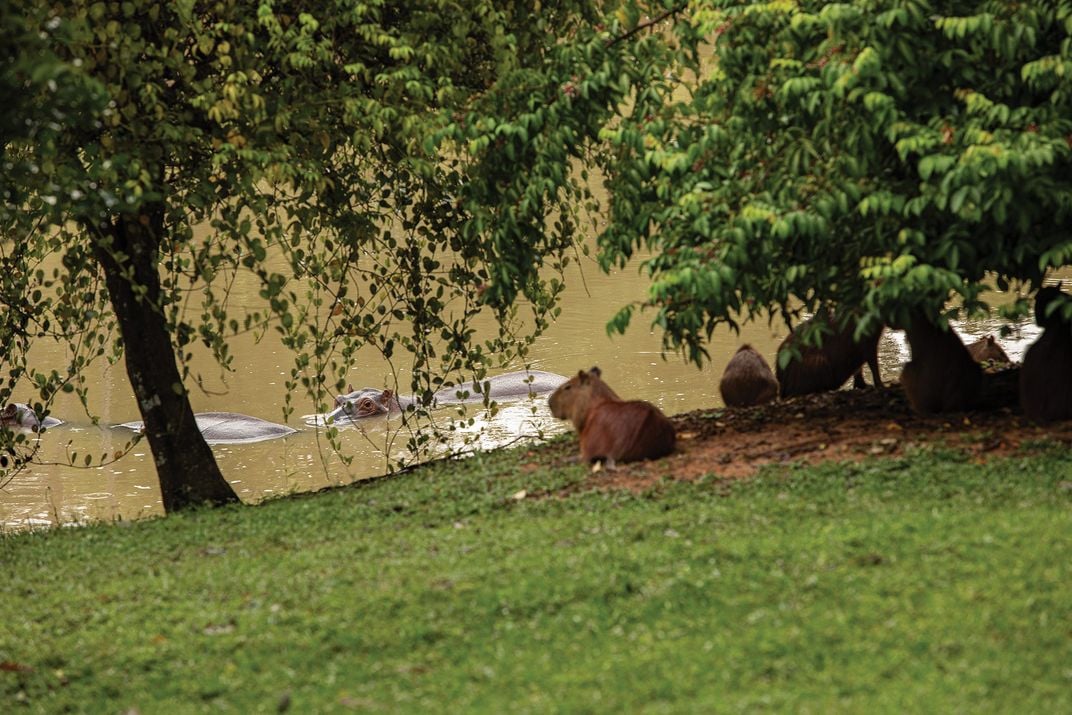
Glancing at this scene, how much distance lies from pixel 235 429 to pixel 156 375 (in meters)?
5.93

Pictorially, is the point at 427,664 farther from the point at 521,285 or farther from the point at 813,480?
the point at 521,285

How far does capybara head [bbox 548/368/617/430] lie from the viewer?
877cm

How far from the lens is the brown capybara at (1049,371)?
764 cm

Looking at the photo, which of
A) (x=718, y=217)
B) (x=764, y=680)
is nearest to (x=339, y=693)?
(x=764, y=680)

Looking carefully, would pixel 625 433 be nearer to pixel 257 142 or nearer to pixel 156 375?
pixel 257 142

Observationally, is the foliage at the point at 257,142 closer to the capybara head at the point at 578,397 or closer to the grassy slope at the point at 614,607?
the capybara head at the point at 578,397

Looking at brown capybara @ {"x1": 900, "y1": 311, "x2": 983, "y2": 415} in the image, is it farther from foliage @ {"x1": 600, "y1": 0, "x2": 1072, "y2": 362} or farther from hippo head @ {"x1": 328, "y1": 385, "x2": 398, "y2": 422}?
hippo head @ {"x1": 328, "y1": 385, "x2": 398, "y2": 422}

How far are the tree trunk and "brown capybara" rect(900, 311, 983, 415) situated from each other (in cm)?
475

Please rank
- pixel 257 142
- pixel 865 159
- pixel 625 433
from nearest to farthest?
pixel 865 159 → pixel 625 433 → pixel 257 142

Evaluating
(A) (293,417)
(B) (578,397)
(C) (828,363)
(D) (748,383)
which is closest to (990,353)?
(C) (828,363)

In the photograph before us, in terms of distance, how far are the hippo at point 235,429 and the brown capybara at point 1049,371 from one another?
370 inches

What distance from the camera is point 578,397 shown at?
346 inches

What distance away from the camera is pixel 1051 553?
5.34 meters

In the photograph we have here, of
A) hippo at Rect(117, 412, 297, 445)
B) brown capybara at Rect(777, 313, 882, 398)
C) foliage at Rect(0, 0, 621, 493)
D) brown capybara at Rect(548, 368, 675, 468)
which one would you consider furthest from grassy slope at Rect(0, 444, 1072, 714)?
hippo at Rect(117, 412, 297, 445)
